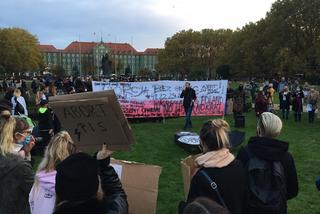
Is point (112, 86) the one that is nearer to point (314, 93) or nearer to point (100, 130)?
point (314, 93)

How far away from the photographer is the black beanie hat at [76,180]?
2582 mm

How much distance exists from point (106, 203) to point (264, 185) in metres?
1.80

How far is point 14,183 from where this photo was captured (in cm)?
394

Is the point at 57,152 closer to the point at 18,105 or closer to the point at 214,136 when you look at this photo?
the point at 214,136

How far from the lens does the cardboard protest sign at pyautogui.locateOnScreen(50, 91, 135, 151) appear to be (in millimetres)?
3451

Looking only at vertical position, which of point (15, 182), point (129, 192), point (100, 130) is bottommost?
point (129, 192)

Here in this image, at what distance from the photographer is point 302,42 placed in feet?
210

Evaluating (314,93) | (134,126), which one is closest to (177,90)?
(134,126)

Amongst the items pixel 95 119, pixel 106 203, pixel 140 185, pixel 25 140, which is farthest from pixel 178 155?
pixel 106 203

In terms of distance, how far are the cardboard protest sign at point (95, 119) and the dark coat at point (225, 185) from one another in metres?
0.63

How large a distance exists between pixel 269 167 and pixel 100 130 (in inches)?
62.0

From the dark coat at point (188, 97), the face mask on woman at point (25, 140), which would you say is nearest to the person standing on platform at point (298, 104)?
the dark coat at point (188, 97)

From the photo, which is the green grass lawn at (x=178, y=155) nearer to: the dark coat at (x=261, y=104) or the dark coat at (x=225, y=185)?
the dark coat at (x=261, y=104)

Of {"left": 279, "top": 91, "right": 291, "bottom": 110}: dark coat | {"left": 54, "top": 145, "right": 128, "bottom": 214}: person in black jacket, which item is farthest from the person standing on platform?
{"left": 54, "top": 145, "right": 128, "bottom": 214}: person in black jacket
